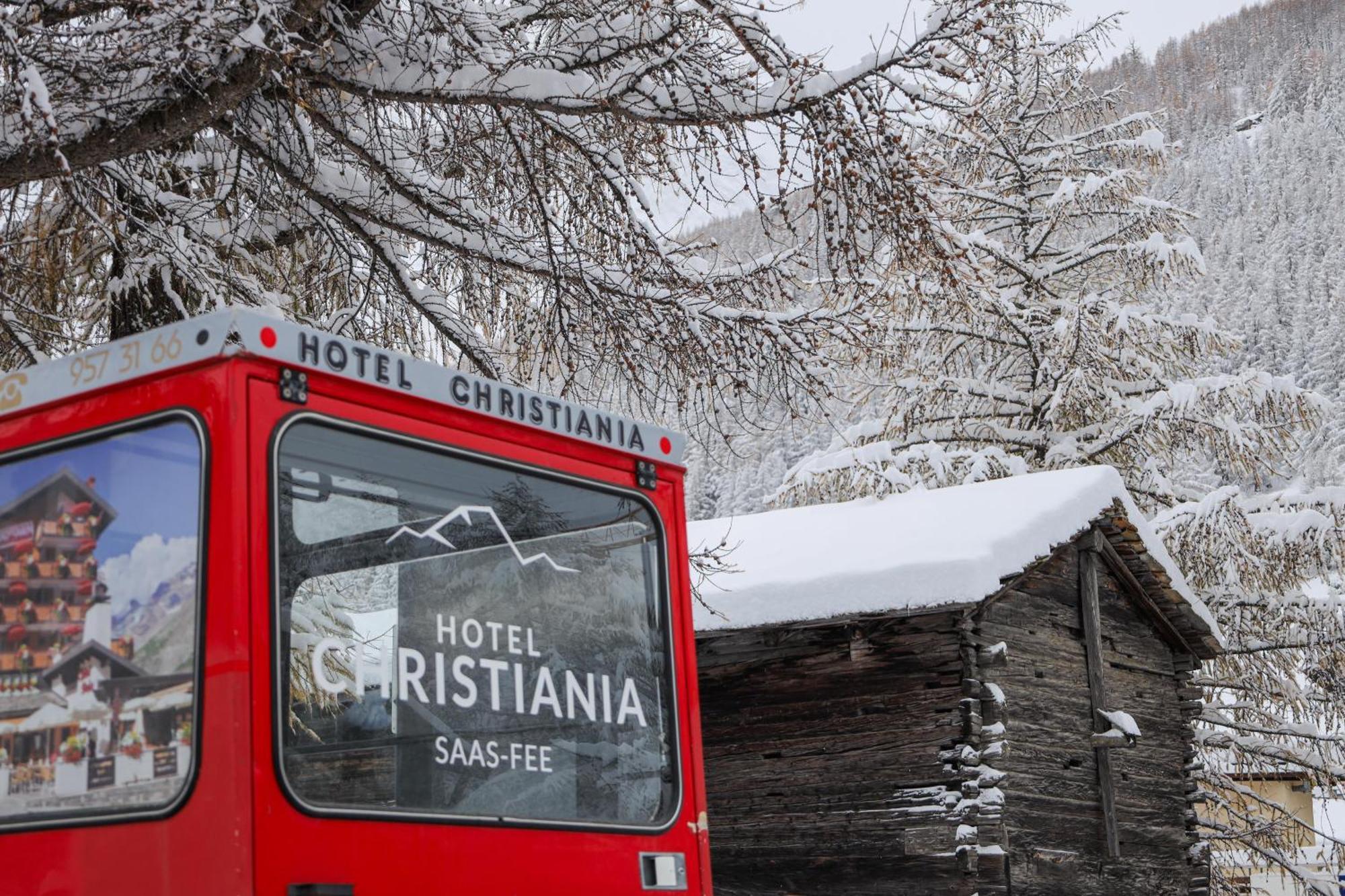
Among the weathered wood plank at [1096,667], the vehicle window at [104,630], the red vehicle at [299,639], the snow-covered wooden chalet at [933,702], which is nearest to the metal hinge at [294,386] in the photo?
the red vehicle at [299,639]

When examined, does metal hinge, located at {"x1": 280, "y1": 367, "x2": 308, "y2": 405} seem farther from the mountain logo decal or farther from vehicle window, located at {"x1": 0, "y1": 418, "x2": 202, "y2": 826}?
the mountain logo decal

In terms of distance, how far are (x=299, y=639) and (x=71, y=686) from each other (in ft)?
1.79

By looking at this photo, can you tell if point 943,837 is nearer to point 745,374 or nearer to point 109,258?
point 745,374

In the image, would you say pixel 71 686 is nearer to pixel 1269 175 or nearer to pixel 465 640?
pixel 465 640

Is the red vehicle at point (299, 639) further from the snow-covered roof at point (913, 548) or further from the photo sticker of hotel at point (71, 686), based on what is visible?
the snow-covered roof at point (913, 548)

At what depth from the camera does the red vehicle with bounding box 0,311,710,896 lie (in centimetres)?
323

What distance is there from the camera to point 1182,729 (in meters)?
14.8

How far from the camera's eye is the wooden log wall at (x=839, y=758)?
10828 millimetres

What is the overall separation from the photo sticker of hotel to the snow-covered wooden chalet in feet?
23.1

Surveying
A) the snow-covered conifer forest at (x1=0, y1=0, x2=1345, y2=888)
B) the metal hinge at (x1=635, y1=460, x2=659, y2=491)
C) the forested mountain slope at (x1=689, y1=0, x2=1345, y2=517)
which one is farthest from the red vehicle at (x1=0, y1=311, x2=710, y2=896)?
the forested mountain slope at (x1=689, y1=0, x2=1345, y2=517)

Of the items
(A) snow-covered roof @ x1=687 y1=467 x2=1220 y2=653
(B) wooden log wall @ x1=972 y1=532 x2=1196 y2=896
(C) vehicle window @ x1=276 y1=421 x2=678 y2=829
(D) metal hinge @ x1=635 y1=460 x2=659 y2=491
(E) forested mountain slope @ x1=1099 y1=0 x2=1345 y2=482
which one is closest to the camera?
(C) vehicle window @ x1=276 y1=421 x2=678 y2=829

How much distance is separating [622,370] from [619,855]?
14.7ft

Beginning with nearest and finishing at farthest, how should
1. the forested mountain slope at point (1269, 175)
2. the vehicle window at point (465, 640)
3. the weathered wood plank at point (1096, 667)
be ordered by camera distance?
the vehicle window at point (465, 640), the weathered wood plank at point (1096, 667), the forested mountain slope at point (1269, 175)

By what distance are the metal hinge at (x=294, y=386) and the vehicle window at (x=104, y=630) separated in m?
0.23
